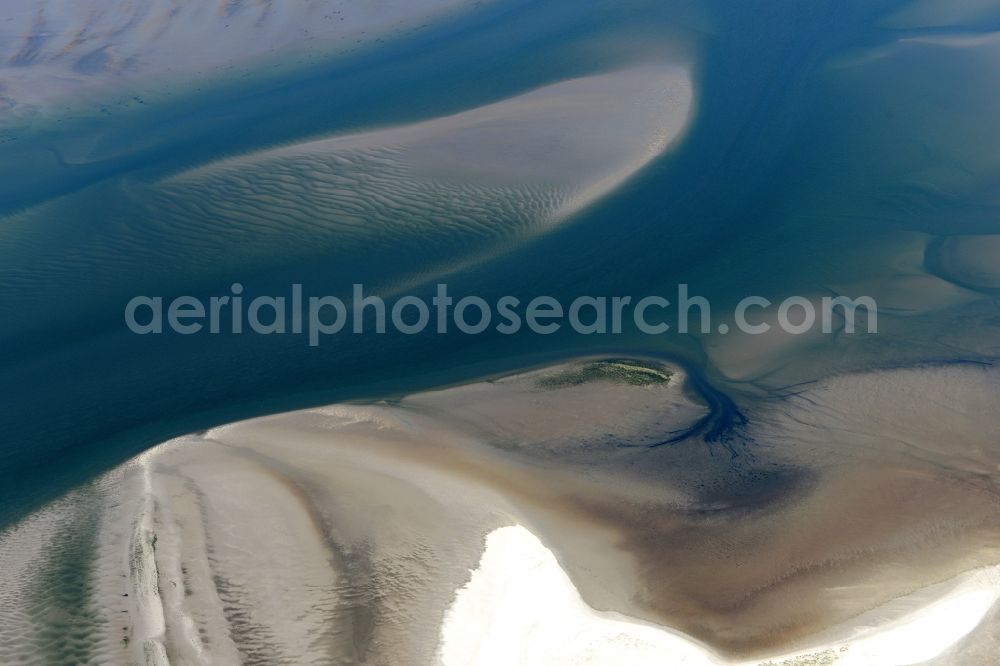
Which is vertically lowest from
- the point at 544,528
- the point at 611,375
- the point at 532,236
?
the point at 544,528

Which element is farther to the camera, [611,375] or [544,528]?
[611,375]

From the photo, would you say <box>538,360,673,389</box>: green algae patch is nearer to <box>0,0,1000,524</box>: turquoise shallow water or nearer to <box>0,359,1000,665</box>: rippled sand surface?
<box>0,359,1000,665</box>: rippled sand surface

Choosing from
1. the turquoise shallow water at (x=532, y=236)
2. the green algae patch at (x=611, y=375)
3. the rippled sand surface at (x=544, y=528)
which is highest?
the turquoise shallow water at (x=532, y=236)

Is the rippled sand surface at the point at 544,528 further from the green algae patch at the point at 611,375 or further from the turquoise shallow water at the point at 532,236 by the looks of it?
the turquoise shallow water at the point at 532,236

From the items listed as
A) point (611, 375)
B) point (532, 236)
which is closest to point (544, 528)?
point (611, 375)

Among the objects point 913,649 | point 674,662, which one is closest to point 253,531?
point 674,662

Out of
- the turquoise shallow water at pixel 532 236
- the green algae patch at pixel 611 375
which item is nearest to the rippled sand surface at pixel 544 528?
the green algae patch at pixel 611 375

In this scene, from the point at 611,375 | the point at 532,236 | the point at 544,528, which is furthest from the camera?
the point at 532,236

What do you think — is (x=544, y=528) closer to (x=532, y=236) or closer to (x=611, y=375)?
(x=611, y=375)

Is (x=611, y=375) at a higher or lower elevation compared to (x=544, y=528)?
higher

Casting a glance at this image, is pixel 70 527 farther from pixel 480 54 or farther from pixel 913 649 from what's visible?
pixel 480 54
